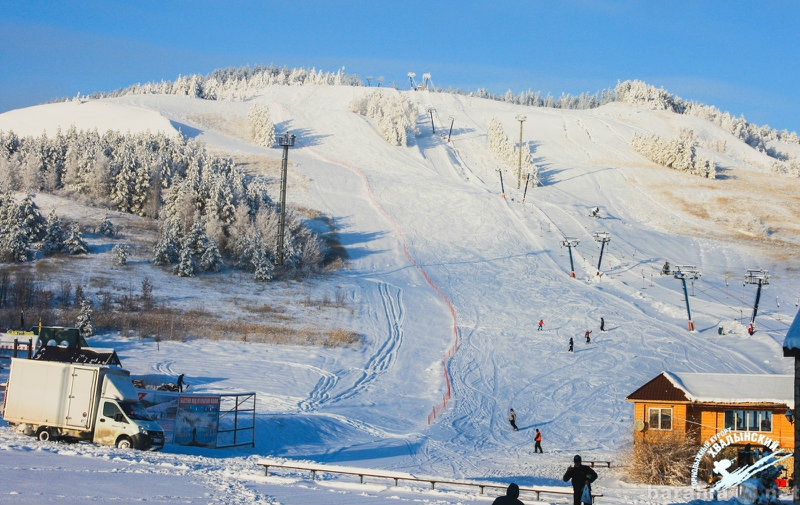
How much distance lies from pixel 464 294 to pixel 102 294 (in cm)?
2131

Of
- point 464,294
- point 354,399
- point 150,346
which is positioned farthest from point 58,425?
point 464,294

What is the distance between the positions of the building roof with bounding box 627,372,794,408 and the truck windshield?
45.5 feet

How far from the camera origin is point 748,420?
22.8 m

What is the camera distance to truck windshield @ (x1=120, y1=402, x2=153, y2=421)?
19.2m

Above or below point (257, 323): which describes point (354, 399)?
below

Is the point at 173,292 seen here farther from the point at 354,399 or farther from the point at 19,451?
the point at 19,451

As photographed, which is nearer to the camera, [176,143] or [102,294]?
[102,294]

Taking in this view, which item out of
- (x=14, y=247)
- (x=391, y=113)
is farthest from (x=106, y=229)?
(x=391, y=113)

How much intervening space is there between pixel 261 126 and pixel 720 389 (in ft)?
262

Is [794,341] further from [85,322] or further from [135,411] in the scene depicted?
[85,322]

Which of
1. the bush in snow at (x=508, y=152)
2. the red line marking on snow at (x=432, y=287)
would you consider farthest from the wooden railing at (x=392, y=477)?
the bush in snow at (x=508, y=152)

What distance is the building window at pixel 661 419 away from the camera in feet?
76.2

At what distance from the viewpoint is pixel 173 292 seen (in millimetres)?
44906

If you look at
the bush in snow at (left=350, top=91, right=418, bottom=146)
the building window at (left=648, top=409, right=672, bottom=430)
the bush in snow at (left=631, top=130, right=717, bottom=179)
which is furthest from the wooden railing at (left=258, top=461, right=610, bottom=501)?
the bush in snow at (left=631, top=130, right=717, bottom=179)
